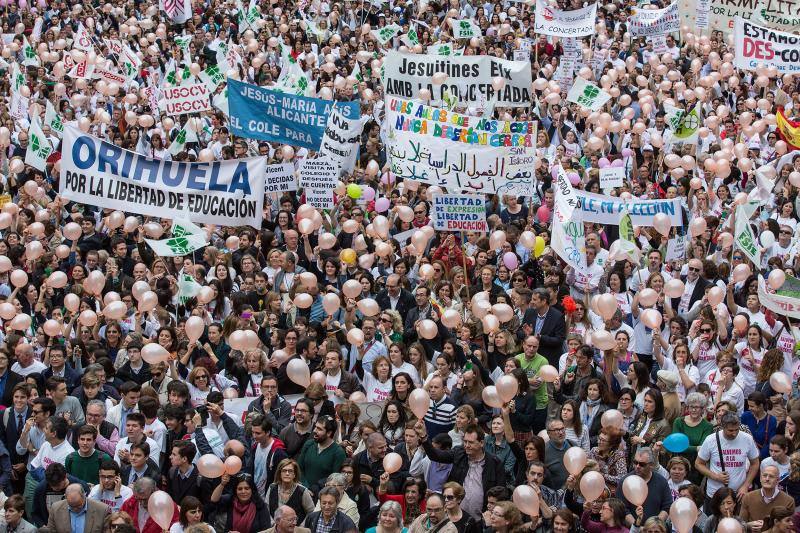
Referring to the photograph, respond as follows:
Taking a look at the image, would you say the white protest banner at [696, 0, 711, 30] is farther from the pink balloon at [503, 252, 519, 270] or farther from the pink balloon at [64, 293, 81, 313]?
the pink balloon at [64, 293, 81, 313]

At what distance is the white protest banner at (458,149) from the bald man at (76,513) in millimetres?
6683

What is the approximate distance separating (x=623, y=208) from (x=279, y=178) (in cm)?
365

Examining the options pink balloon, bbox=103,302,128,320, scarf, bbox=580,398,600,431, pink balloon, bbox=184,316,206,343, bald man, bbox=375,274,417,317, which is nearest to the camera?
scarf, bbox=580,398,600,431

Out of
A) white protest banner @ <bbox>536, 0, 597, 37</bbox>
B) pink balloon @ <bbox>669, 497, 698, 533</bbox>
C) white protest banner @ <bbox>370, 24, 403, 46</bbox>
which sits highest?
pink balloon @ <bbox>669, 497, 698, 533</bbox>

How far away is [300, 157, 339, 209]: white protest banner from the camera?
15.1m

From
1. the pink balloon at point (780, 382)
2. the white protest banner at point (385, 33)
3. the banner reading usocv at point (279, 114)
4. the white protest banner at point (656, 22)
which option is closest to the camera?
the pink balloon at point (780, 382)

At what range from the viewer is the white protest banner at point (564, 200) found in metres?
13.4

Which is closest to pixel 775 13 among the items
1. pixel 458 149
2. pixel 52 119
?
pixel 458 149

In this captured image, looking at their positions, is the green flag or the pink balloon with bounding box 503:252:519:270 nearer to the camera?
the green flag

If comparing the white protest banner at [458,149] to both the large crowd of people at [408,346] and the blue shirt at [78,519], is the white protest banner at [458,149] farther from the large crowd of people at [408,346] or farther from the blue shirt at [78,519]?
the blue shirt at [78,519]

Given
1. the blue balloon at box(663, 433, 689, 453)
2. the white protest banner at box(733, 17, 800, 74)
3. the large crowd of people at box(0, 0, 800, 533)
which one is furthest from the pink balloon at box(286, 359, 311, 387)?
the white protest banner at box(733, 17, 800, 74)

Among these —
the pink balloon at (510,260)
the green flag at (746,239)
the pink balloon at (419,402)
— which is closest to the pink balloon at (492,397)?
the pink balloon at (419,402)

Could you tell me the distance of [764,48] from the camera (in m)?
19.2

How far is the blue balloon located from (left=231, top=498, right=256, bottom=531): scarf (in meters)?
2.76
